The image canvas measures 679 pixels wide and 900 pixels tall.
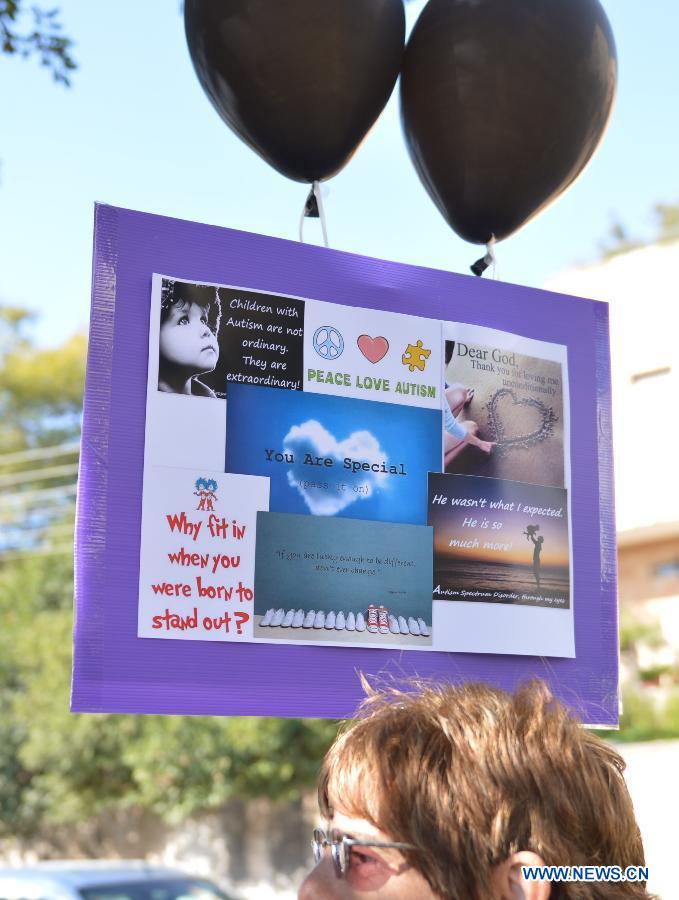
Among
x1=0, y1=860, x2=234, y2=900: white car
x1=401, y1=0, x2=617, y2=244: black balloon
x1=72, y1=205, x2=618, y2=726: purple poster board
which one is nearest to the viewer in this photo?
x1=72, y1=205, x2=618, y2=726: purple poster board

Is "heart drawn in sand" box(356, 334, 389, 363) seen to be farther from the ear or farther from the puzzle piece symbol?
the ear

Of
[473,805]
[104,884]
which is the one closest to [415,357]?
[473,805]

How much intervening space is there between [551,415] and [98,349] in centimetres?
67

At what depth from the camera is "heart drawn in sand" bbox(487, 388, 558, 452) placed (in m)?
1.70

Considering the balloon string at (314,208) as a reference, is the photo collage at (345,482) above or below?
below

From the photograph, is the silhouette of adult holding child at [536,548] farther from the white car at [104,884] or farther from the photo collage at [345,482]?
the white car at [104,884]

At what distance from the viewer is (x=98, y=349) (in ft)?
4.85

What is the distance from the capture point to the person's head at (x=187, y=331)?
1509 millimetres

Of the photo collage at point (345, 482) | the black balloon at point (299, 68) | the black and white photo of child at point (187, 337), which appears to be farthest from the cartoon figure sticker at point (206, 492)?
the black balloon at point (299, 68)

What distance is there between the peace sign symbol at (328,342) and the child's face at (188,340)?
0.48 ft

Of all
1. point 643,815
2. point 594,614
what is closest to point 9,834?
point 643,815

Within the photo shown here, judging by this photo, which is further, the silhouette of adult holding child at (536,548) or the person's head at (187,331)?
the silhouette of adult holding child at (536,548)

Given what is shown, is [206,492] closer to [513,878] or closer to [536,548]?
[536,548]

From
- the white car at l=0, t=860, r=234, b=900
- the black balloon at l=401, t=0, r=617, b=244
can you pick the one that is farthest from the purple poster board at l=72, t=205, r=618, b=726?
the white car at l=0, t=860, r=234, b=900
